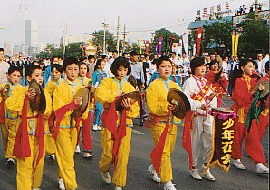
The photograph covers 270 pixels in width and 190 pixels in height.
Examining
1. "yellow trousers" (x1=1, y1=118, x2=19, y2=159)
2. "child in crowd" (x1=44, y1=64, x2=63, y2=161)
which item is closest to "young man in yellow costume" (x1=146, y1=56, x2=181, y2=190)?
"child in crowd" (x1=44, y1=64, x2=63, y2=161)

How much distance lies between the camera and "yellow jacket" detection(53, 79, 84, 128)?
4.21m

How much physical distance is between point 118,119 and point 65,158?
946 mm

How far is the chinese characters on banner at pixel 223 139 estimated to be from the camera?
4527 millimetres

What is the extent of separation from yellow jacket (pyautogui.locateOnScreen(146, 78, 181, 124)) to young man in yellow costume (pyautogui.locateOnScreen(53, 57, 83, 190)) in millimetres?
1041

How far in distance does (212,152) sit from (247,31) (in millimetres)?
24423

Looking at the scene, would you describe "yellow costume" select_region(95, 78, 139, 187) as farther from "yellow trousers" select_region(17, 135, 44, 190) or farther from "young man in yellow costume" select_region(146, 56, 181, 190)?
"yellow trousers" select_region(17, 135, 44, 190)

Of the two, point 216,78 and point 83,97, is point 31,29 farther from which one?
point 83,97

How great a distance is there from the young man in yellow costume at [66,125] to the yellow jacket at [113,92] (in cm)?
35

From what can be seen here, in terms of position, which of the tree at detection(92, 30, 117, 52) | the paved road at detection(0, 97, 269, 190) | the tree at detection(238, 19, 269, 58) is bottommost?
the paved road at detection(0, 97, 269, 190)

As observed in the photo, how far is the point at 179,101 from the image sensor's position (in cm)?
412

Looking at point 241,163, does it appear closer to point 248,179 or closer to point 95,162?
point 248,179

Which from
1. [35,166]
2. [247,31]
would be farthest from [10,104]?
[247,31]

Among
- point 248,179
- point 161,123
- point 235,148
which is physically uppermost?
point 161,123

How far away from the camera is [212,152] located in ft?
15.1
